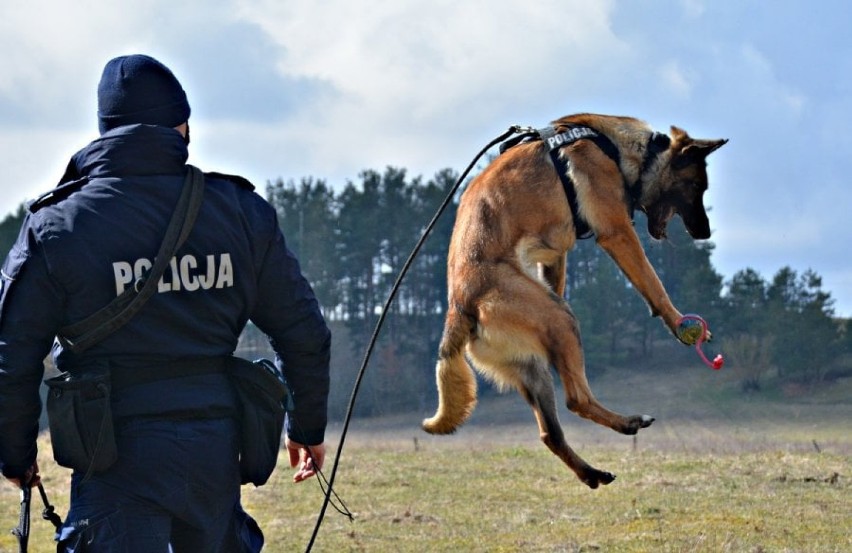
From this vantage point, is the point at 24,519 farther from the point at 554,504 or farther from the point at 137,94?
the point at 554,504

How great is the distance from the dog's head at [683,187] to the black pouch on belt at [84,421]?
320 cm

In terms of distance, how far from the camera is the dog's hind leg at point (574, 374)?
5.48 meters

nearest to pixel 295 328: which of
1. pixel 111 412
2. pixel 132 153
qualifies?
pixel 111 412

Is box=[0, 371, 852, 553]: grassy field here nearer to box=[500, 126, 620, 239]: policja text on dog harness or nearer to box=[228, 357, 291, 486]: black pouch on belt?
box=[500, 126, 620, 239]: policja text on dog harness

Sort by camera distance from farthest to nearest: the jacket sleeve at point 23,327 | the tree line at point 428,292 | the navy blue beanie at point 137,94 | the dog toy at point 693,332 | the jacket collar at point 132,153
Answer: the tree line at point 428,292 < the dog toy at point 693,332 < the navy blue beanie at point 137,94 < the jacket collar at point 132,153 < the jacket sleeve at point 23,327

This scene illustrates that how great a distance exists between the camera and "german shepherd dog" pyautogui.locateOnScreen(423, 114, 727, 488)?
Result: 5.55 metres

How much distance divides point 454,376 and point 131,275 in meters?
2.57

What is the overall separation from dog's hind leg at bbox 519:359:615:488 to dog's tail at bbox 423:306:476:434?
27 cm

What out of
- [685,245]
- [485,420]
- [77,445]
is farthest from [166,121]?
[485,420]

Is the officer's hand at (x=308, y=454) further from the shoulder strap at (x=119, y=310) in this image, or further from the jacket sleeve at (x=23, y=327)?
the jacket sleeve at (x=23, y=327)

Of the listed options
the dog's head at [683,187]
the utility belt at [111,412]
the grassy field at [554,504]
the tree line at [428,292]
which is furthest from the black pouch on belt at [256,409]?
the tree line at [428,292]

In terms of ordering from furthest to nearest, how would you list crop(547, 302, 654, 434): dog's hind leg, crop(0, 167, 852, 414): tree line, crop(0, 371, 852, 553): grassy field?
crop(0, 167, 852, 414): tree line, crop(0, 371, 852, 553): grassy field, crop(547, 302, 654, 434): dog's hind leg

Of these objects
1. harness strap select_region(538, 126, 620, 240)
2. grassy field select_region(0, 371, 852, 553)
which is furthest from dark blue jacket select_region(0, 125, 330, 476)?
grassy field select_region(0, 371, 852, 553)

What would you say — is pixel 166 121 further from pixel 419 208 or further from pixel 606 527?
pixel 419 208
